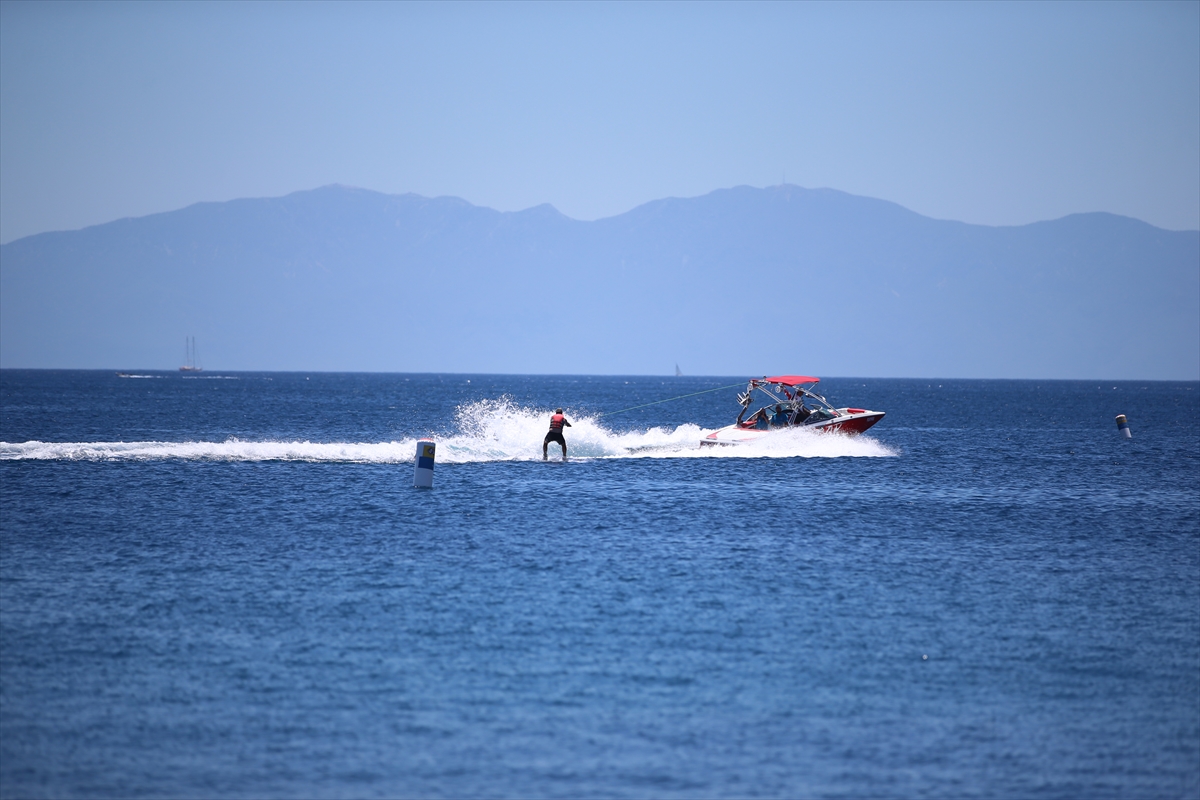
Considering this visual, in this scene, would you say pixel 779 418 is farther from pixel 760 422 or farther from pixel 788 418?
pixel 760 422

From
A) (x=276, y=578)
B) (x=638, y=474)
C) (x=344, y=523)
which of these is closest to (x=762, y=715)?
(x=276, y=578)

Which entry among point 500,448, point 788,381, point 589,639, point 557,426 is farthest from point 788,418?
point 589,639

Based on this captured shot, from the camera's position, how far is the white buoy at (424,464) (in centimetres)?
3594

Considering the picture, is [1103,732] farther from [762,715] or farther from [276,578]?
[276,578]

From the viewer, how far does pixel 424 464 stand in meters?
36.0

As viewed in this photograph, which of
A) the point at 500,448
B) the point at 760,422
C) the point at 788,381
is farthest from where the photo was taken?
the point at 760,422

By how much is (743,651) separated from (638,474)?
23.7 m

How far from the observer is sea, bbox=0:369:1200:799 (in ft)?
43.6

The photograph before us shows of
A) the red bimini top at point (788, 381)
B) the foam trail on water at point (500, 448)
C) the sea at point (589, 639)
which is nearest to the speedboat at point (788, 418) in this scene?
the red bimini top at point (788, 381)

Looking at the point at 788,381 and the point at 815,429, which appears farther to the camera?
the point at 815,429

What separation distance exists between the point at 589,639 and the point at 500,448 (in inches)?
1133

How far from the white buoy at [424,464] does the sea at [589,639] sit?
34cm

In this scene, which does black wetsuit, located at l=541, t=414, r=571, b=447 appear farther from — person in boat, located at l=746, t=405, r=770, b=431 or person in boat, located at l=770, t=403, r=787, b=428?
person in boat, located at l=770, t=403, r=787, b=428

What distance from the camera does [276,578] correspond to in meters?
22.8
